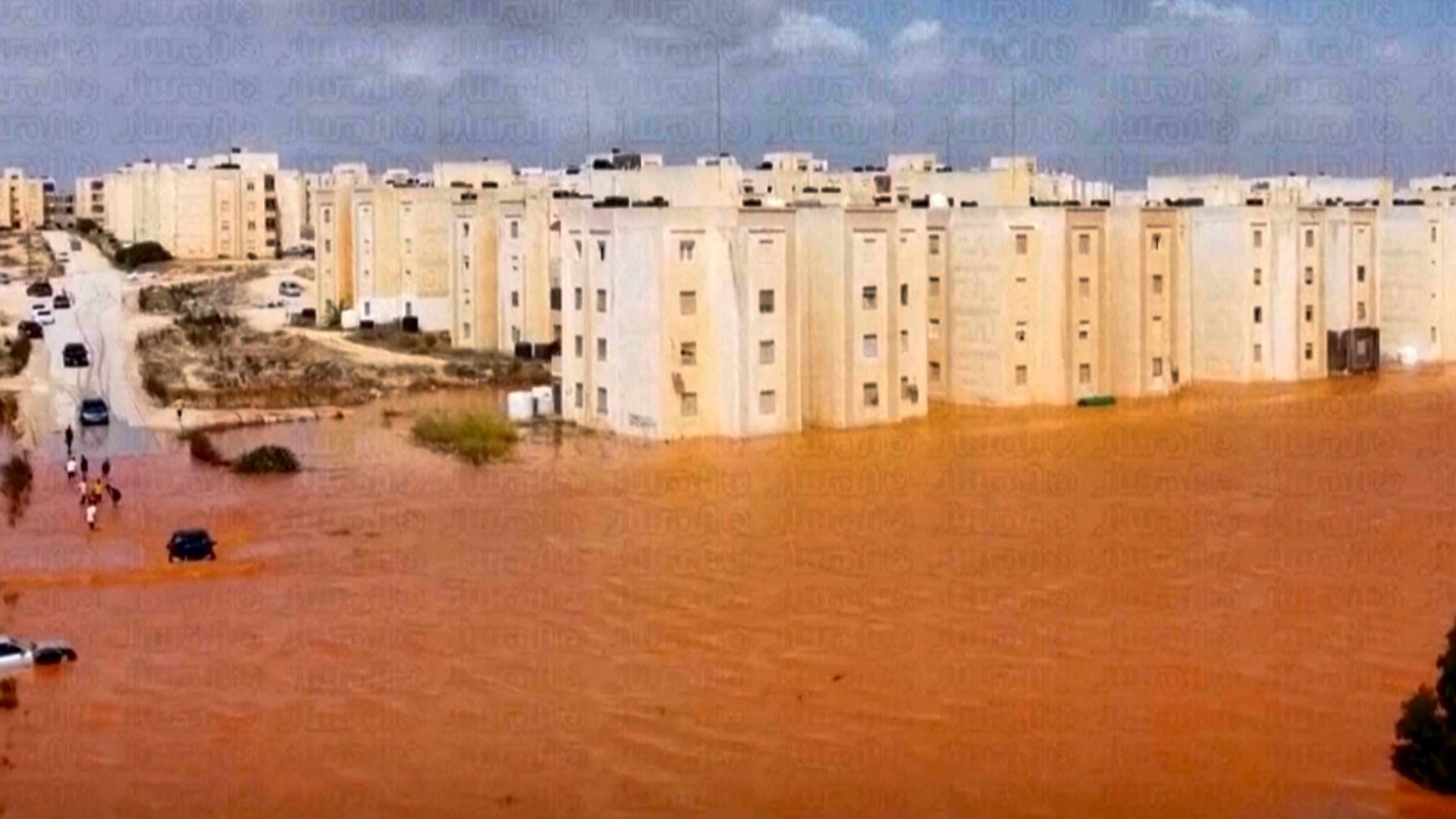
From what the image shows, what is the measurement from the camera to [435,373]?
139 ft

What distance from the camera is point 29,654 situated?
16516 mm

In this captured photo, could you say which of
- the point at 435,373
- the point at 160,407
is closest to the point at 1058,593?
the point at 160,407

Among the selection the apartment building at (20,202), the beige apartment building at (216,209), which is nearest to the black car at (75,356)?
the beige apartment building at (216,209)

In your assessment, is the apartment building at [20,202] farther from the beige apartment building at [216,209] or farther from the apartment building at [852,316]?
the apartment building at [852,316]

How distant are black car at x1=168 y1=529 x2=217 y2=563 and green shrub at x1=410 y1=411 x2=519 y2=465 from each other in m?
8.11

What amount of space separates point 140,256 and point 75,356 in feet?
158

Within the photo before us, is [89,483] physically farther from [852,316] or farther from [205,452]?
[852,316]

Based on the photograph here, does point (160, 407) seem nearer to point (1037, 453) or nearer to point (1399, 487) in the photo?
point (1037, 453)

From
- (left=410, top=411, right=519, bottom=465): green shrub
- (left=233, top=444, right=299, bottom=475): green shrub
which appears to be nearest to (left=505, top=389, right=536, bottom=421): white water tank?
(left=410, top=411, right=519, bottom=465): green shrub

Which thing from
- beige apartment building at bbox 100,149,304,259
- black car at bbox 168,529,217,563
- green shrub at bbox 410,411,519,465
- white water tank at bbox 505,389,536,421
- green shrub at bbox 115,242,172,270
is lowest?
black car at bbox 168,529,217,563

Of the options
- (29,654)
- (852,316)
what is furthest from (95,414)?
(29,654)

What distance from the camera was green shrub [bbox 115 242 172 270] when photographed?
288 feet

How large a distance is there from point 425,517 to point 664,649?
323 inches

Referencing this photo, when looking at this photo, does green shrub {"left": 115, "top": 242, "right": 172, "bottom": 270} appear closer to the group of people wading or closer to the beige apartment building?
the beige apartment building
